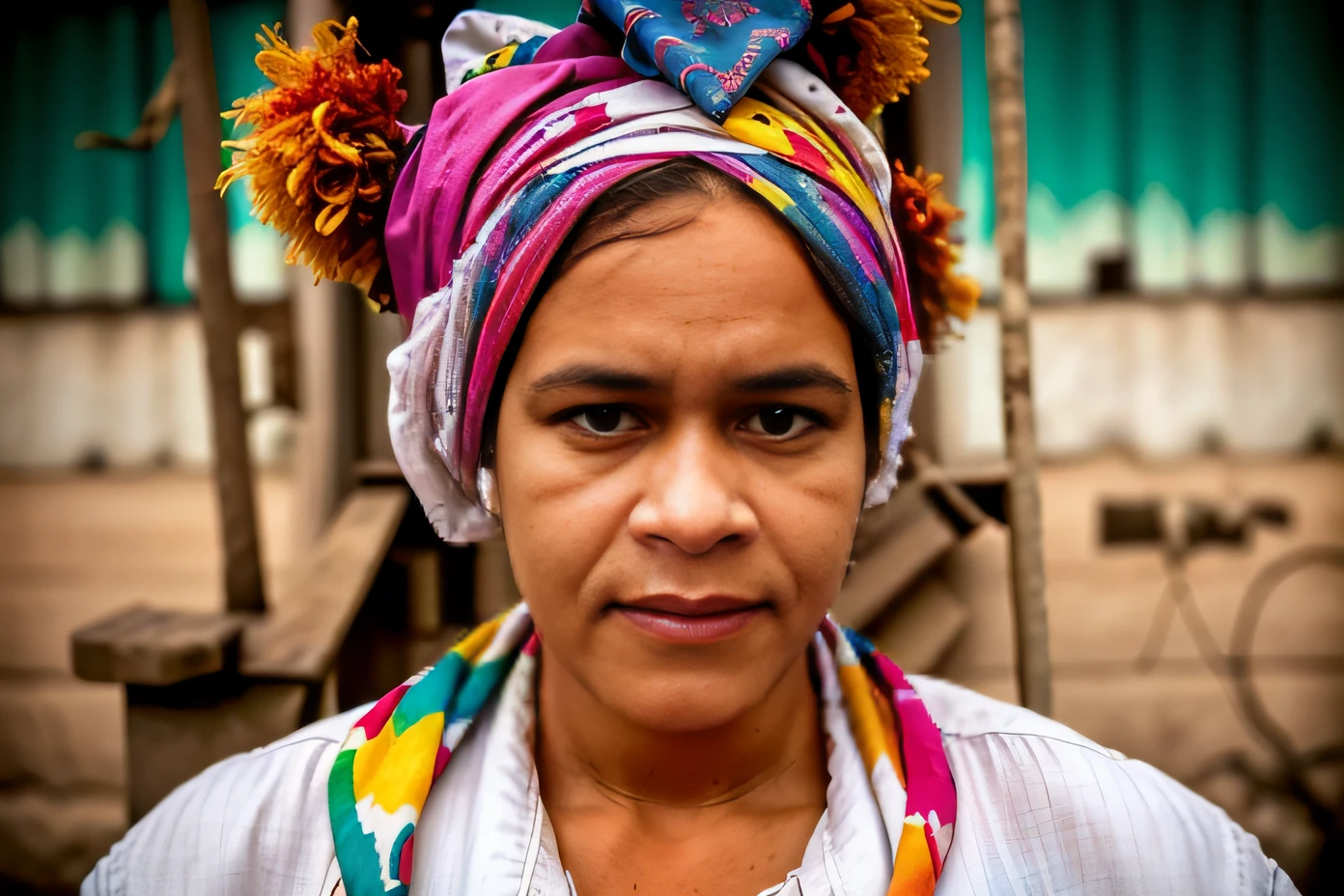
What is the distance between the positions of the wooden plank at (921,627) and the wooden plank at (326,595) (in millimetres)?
1114

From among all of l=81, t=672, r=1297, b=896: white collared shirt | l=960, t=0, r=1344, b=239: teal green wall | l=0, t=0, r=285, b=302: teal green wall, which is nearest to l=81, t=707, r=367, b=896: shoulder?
l=81, t=672, r=1297, b=896: white collared shirt

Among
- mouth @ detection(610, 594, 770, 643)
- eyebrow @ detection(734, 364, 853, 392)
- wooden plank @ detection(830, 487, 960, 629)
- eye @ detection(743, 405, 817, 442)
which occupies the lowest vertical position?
wooden plank @ detection(830, 487, 960, 629)

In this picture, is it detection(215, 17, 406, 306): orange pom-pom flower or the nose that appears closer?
the nose

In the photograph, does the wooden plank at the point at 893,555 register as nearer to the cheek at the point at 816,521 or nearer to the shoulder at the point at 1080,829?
the shoulder at the point at 1080,829

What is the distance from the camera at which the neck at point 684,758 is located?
1.13 metres

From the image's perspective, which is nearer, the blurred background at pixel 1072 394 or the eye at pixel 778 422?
the eye at pixel 778 422

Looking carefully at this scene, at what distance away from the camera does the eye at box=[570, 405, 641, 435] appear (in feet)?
3.18

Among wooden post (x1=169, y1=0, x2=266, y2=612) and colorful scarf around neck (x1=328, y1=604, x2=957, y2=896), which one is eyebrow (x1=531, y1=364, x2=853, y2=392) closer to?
colorful scarf around neck (x1=328, y1=604, x2=957, y2=896)

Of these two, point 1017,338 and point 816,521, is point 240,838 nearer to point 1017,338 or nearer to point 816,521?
point 816,521

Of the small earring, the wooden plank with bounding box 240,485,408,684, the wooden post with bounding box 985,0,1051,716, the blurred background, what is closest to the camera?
the small earring

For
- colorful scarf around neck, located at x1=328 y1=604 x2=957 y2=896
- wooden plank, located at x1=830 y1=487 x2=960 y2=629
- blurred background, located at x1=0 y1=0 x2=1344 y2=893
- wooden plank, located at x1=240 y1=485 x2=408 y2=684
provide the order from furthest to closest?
blurred background, located at x1=0 y1=0 x2=1344 y2=893 → wooden plank, located at x1=830 y1=487 x2=960 y2=629 → wooden plank, located at x1=240 y1=485 x2=408 y2=684 → colorful scarf around neck, located at x1=328 y1=604 x2=957 y2=896

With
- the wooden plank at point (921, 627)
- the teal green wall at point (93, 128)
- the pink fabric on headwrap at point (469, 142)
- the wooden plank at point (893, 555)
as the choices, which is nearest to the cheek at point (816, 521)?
the pink fabric on headwrap at point (469, 142)

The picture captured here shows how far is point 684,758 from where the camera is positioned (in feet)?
3.71

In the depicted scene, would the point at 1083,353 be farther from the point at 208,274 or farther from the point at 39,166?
the point at 39,166
